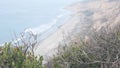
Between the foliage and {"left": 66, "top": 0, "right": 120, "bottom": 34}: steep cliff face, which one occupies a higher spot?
{"left": 66, "top": 0, "right": 120, "bottom": 34}: steep cliff face

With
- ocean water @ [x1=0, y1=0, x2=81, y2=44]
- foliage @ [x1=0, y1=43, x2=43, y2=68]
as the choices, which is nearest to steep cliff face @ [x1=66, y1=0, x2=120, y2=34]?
ocean water @ [x1=0, y1=0, x2=81, y2=44]

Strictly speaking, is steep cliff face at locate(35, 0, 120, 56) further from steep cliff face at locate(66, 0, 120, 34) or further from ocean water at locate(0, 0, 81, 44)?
ocean water at locate(0, 0, 81, 44)

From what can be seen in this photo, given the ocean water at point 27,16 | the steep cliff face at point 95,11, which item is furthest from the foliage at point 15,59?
the ocean water at point 27,16

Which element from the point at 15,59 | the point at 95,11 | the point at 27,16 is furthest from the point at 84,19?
the point at 15,59

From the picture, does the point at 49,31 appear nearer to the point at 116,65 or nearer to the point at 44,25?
the point at 44,25

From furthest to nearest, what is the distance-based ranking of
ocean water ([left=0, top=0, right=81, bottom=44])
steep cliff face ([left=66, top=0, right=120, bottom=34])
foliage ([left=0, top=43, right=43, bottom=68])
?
ocean water ([left=0, top=0, right=81, bottom=44]), steep cliff face ([left=66, top=0, right=120, bottom=34]), foliage ([left=0, top=43, right=43, bottom=68])

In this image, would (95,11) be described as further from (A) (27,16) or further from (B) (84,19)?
(A) (27,16)
